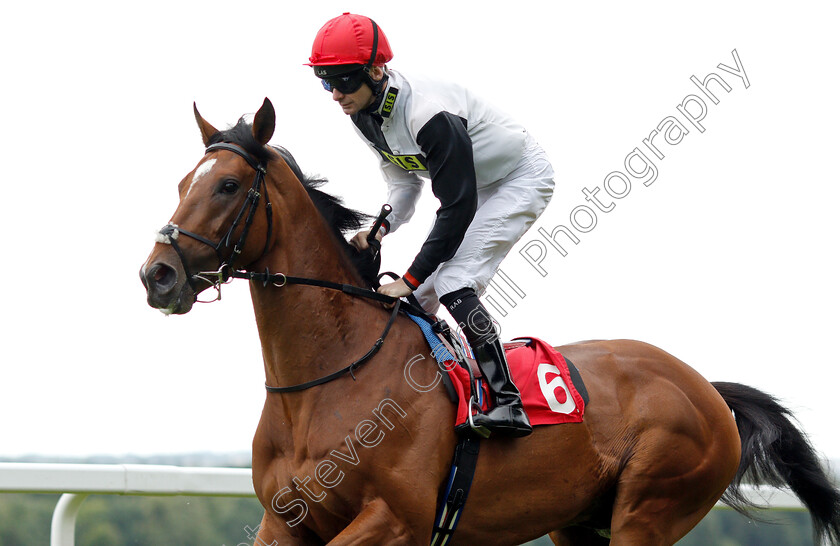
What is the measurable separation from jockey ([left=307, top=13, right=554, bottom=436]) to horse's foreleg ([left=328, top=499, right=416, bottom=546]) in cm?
47

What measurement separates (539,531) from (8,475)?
2060 mm

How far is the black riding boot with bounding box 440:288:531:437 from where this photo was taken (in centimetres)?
330

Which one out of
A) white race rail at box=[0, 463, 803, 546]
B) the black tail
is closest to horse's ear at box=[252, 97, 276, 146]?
white race rail at box=[0, 463, 803, 546]

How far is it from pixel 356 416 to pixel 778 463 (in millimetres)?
2355

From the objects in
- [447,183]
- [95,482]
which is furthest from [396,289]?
[95,482]

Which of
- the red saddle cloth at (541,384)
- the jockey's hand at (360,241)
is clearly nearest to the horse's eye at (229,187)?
the jockey's hand at (360,241)

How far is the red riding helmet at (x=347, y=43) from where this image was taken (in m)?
3.30

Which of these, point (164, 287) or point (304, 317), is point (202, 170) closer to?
point (164, 287)

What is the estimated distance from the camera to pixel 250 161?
313 cm

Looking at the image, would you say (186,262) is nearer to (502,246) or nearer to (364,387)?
(364,387)

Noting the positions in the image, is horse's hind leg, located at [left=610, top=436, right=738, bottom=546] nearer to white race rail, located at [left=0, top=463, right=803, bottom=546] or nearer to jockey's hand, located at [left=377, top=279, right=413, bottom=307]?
jockey's hand, located at [left=377, top=279, right=413, bottom=307]

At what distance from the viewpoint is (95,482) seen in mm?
3486

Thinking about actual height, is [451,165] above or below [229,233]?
above

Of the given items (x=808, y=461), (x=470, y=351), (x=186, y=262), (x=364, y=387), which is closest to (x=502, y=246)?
(x=470, y=351)
